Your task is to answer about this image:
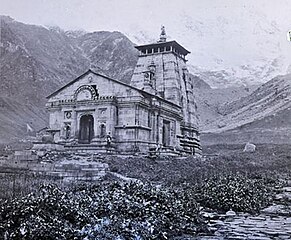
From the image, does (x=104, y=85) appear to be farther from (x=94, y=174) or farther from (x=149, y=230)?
(x=149, y=230)

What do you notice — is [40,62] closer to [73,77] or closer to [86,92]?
[73,77]

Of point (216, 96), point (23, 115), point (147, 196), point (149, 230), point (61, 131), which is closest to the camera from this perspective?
point (149, 230)

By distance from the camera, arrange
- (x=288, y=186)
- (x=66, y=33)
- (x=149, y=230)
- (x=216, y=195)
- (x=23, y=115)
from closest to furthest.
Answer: (x=149, y=230) < (x=216, y=195) < (x=288, y=186) < (x=23, y=115) < (x=66, y=33)

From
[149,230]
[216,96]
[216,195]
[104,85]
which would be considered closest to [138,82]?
[104,85]

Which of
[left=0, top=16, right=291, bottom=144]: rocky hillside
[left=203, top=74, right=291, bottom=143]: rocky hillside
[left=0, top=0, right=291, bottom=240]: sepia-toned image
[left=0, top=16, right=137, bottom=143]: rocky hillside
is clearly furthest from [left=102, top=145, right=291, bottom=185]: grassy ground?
[left=0, top=16, right=137, bottom=143]: rocky hillside

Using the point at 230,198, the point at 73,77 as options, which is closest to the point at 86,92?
the point at 230,198
